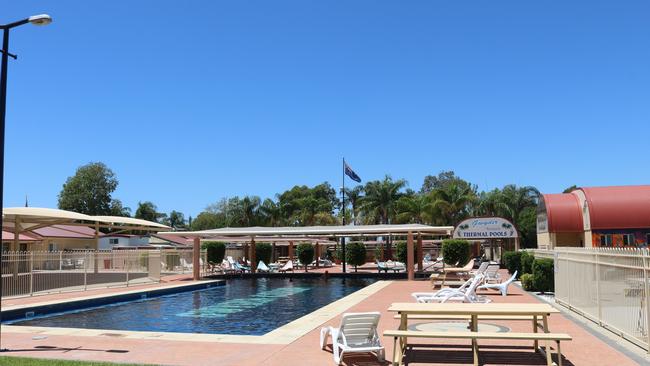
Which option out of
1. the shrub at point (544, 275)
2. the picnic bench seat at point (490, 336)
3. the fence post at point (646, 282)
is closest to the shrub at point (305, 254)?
the shrub at point (544, 275)

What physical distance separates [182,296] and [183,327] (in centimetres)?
833

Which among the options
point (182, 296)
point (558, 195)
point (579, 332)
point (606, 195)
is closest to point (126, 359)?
point (579, 332)

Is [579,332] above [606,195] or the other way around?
the other way around

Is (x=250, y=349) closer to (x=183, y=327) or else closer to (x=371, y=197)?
(x=183, y=327)

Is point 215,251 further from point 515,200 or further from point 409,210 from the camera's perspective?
point 515,200

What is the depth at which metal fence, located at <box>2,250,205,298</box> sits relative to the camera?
1814 centimetres

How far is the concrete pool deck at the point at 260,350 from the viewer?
27.0 feet

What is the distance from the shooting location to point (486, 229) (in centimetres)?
3322

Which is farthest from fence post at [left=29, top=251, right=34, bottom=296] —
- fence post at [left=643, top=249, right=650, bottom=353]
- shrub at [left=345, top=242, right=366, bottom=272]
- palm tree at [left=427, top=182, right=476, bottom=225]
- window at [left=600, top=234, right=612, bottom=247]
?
palm tree at [left=427, top=182, right=476, bottom=225]

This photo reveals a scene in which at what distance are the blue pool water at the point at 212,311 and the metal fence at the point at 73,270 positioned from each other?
3.06 metres

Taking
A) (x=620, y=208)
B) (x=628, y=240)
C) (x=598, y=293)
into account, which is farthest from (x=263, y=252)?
(x=598, y=293)

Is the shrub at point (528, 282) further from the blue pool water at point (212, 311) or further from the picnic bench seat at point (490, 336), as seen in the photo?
the picnic bench seat at point (490, 336)

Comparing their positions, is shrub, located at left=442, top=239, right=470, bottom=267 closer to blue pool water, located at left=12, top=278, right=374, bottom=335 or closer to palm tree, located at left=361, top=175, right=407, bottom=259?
blue pool water, located at left=12, top=278, right=374, bottom=335

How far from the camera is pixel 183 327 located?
13375mm
